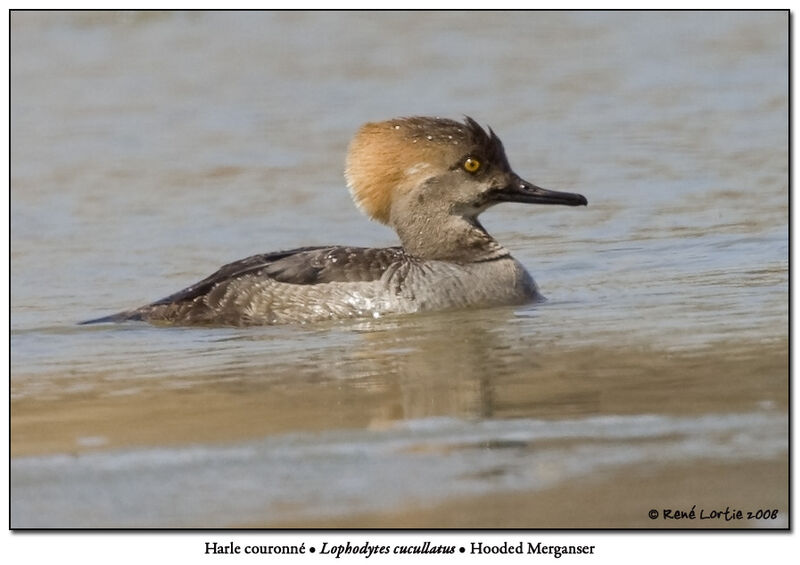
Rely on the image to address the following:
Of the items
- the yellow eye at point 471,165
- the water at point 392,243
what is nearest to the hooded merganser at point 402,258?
the yellow eye at point 471,165

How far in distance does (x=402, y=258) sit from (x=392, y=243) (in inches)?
118

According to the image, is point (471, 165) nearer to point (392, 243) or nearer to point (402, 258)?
point (402, 258)

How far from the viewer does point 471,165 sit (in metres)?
11.1

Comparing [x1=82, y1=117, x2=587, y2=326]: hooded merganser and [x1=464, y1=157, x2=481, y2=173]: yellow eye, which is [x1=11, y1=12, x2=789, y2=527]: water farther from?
[x1=464, y1=157, x2=481, y2=173]: yellow eye

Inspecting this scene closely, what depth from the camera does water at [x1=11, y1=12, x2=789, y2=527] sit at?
6875 millimetres

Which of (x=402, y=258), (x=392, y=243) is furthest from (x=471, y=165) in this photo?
(x=392, y=243)

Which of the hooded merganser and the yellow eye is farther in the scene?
the yellow eye

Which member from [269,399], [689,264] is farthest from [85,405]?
[689,264]

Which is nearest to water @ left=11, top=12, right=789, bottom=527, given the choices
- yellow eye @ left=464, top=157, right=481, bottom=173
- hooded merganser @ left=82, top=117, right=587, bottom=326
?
hooded merganser @ left=82, top=117, right=587, bottom=326

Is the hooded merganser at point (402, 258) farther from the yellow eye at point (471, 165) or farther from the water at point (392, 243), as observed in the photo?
the water at point (392, 243)

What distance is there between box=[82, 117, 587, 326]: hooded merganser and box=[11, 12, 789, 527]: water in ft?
0.78

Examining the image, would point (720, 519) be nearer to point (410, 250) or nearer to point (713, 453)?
point (713, 453)

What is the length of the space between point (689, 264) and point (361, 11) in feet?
36.8

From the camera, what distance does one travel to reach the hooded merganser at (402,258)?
35.3 ft
